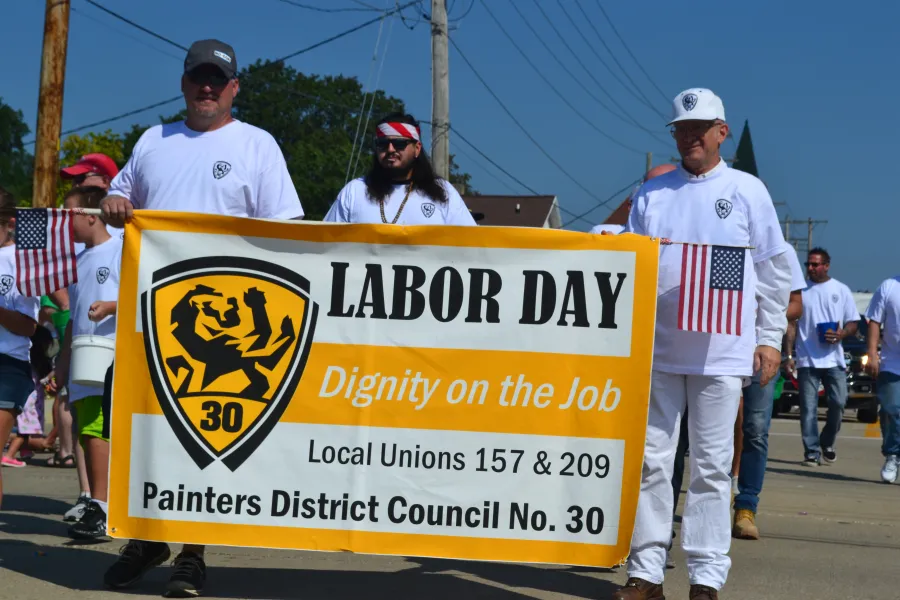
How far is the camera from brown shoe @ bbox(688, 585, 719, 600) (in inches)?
218

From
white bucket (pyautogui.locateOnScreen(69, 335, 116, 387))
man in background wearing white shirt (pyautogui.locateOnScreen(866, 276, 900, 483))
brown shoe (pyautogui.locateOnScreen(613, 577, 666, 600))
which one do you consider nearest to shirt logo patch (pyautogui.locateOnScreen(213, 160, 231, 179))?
white bucket (pyautogui.locateOnScreen(69, 335, 116, 387))

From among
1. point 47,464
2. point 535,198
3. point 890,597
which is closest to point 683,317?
point 890,597

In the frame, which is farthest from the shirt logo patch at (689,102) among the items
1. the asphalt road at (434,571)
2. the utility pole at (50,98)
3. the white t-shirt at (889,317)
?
the utility pole at (50,98)

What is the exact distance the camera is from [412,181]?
7.05 m

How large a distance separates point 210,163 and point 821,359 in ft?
32.3

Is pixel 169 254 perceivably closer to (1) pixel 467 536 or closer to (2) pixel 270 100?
(1) pixel 467 536

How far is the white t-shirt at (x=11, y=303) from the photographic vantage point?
21.6 ft

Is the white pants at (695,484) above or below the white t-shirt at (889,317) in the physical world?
below

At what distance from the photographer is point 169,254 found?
5.59 m

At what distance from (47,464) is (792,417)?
53.5 ft

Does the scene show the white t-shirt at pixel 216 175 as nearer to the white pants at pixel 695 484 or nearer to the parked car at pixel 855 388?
the white pants at pixel 695 484

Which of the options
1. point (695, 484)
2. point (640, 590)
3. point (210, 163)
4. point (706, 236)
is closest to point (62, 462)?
point (210, 163)

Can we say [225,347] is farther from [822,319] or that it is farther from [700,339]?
[822,319]

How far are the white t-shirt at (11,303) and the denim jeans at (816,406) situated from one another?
31.6ft
